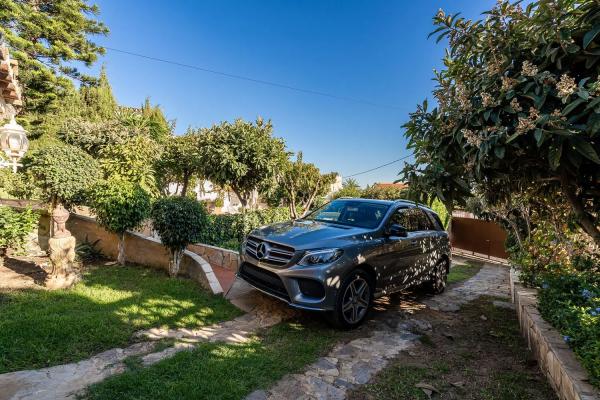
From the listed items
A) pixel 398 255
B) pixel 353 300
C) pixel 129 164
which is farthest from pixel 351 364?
pixel 129 164

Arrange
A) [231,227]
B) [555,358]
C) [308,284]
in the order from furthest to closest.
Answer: [231,227] → [308,284] → [555,358]

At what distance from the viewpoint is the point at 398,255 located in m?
4.90

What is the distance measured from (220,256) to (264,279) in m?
2.90

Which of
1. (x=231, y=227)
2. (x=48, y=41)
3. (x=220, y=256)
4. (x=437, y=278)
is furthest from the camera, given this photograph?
(x=48, y=41)

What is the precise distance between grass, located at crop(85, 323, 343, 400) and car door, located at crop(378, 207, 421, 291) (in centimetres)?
135

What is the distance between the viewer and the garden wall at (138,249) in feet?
19.1

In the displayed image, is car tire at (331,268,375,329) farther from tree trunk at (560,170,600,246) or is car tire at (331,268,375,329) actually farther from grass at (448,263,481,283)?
grass at (448,263,481,283)

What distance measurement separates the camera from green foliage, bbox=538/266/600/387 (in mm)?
2281

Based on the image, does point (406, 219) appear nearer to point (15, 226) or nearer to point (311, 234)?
point (311, 234)

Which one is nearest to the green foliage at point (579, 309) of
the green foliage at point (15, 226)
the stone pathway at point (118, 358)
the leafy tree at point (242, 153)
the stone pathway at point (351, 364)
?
the stone pathway at point (351, 364)

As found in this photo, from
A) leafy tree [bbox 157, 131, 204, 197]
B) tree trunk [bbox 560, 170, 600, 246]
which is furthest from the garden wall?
leafy tree [bbox 157, 131, 204, 197]

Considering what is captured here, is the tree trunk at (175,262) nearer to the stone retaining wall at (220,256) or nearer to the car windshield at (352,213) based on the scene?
the stone retaining wall at (220,256)

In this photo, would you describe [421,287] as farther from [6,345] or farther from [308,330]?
[6,345]

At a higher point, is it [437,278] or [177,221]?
[177,221]
